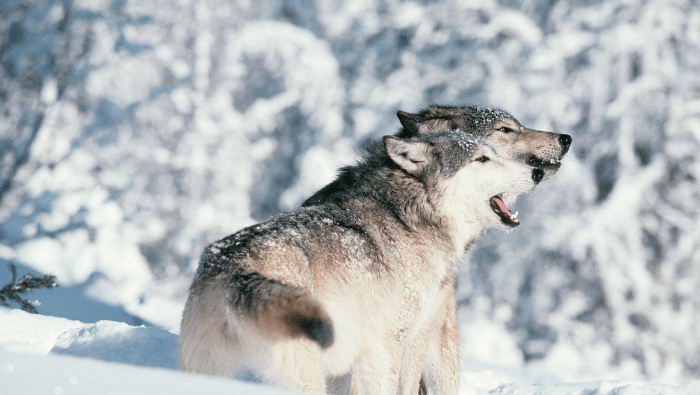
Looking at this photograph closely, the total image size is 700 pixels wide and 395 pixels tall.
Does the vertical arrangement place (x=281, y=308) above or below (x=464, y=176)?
below

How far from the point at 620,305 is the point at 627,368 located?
1.48 m

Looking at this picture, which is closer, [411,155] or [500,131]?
[411,155]

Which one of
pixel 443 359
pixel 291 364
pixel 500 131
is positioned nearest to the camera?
pixel 291 364

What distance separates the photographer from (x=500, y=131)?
4727mm

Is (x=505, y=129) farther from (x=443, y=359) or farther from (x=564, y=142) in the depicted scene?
(x=443, y=359)

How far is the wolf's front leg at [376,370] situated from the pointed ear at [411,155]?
1276 mm

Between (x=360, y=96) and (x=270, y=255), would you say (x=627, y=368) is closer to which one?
(x=360, y=96)

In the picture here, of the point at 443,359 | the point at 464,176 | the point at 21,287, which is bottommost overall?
the point at 443,359

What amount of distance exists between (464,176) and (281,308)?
1.94 metres

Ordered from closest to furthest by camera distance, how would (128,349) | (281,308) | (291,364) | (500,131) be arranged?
1. (281,308)
2. (291,364)
3. (128,349)
4. (500,131)

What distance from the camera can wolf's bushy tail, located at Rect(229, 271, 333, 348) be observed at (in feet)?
6.40

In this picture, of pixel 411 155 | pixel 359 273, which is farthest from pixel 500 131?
pixel 359 273

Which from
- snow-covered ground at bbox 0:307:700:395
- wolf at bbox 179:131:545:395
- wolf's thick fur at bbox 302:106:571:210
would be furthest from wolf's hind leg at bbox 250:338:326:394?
wolf's thick fur at bbox 302:106:571:210

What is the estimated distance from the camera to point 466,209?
3.61 m
